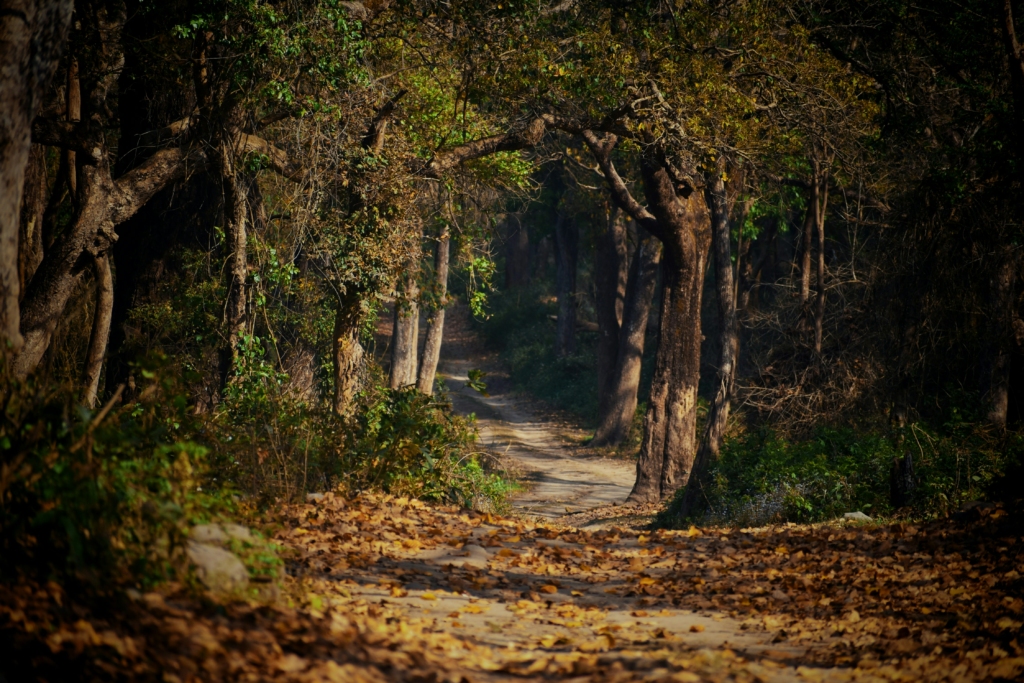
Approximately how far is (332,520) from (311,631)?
12.3 ft

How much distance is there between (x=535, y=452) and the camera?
2630cm

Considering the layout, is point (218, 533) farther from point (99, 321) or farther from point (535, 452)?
point (535, 452)

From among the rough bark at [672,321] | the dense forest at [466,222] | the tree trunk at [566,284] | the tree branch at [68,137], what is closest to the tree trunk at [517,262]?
the tree trunk at [566,284]

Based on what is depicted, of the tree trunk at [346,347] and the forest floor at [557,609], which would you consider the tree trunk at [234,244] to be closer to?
the tree trunk at [346,347]

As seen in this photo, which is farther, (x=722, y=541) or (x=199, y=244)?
(x=199, y=244)

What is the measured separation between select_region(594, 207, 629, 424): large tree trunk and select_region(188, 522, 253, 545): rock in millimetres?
23017

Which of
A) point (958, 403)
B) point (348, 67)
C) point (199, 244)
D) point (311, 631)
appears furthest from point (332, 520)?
point (958, 403)

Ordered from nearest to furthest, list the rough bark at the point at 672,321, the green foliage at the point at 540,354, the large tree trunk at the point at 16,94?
the large tree trunk at the point at 16,94 → the rough bark at the point at 672,321 → the green foliage at the point at 540,354

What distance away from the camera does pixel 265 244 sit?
12023 millimetres

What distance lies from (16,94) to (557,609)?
5.09 m

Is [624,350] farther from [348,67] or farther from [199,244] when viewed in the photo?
[348,67]

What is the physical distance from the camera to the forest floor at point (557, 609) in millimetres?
4320

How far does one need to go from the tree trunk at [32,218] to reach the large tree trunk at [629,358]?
55.8ft

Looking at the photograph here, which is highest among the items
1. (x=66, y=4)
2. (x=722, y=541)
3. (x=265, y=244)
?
(x=66, y=4)
